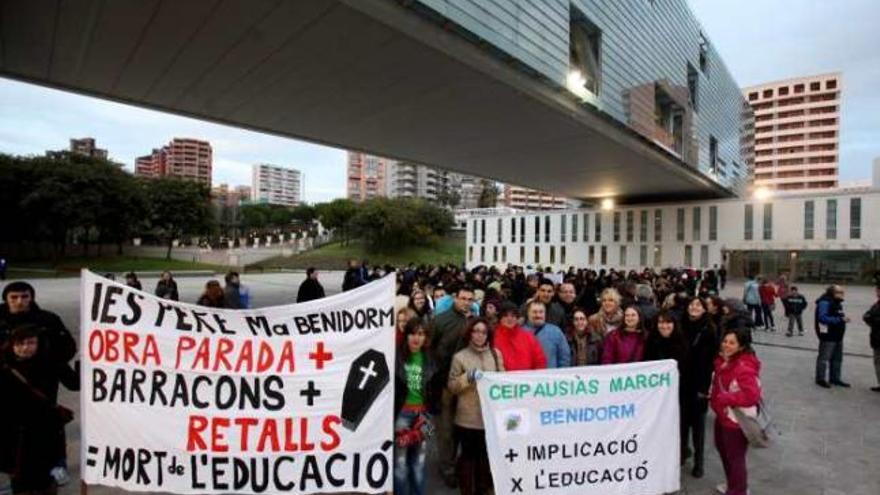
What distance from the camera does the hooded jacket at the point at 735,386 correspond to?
155 inches

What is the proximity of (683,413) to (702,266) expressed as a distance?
47851mm

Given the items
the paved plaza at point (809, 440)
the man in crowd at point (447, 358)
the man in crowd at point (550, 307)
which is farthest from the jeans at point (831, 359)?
the man in crowd at point (447, 358)

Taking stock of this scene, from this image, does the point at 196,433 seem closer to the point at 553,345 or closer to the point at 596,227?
the point at 553,345

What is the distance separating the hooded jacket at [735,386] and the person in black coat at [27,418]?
4849 mm

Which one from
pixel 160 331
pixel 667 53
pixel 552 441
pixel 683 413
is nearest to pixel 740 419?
pixel 683 413

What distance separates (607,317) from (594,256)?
52.0 metres

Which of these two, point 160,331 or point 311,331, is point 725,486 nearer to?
point 311,331

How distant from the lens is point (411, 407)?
393 centimetres

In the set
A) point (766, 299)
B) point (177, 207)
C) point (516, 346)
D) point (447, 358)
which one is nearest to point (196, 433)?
point (447, 358)

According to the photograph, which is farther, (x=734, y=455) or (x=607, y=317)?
(x=607, y=317)

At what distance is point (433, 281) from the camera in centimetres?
1165

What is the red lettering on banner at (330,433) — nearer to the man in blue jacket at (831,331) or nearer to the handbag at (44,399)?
the handbag at (44,399)

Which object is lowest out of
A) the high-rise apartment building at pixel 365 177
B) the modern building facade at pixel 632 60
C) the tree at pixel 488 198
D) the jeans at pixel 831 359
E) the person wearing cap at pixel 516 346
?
the jeans at pixel 831 359

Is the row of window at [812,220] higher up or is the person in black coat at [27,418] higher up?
the row of window at [812,220]
